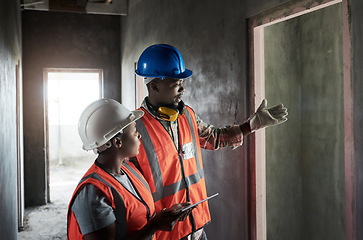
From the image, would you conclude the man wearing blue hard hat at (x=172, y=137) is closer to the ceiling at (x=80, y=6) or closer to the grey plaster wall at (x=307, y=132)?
the grey plaster wall at (x=307, y=132)

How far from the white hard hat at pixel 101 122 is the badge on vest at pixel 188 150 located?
0.56m

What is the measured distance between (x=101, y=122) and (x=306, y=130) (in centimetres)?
206

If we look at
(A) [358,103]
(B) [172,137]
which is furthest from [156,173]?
(A) [358,103]

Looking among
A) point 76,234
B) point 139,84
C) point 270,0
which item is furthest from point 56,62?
point 76,234

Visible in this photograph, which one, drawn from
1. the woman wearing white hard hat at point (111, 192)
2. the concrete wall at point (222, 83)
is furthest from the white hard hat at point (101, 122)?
the concrete wall at point (222, 83)

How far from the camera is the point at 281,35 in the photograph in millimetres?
2768

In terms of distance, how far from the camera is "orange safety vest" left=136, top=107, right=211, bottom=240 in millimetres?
1848

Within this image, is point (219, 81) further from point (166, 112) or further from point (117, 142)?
point (117, 142)

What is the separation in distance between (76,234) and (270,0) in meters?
1.63

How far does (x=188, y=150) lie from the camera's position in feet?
6.54

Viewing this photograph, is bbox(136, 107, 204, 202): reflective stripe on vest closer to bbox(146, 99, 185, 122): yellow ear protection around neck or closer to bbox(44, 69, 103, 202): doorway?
bbox(146, 99, 185, 122): yellow ear protection around neck

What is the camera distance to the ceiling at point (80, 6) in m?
5.16

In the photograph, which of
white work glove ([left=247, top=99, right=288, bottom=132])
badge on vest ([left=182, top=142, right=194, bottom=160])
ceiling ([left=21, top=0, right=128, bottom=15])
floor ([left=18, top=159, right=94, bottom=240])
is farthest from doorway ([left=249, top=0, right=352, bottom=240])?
ceiling ([left=21, top=0, right=128, bottom=15])

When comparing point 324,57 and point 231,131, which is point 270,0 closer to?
point 231,131
